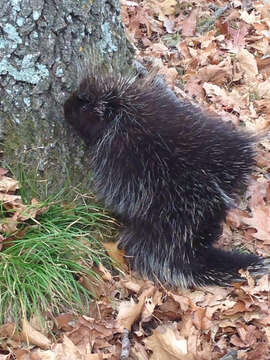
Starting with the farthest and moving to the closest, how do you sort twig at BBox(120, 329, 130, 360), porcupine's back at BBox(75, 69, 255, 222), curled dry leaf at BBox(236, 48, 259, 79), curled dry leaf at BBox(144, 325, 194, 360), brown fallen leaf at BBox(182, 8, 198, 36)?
brown fallen leaf at BBox(182, 8, 198, 36), curled dry leaf at BBox(236, 48, 259, 79), porcupine's back at BBox(75, 69, 255, 222), twig at BBox(120, 329, 130, 360), curled dry leaf at BBox(144, 325, 194, 360)

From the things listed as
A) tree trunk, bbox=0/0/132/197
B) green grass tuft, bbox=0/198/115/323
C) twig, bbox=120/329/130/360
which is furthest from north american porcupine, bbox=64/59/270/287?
twig, bbox=120/329/130/360

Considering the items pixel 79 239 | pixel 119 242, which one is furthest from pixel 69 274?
pixel 119 242

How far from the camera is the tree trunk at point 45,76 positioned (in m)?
2.71

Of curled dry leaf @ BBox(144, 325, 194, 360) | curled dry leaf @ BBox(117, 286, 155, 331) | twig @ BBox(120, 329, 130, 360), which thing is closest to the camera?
curled dry leaf @ BBox(144, 325, 194, 360)

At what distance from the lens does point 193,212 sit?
2.81 metres

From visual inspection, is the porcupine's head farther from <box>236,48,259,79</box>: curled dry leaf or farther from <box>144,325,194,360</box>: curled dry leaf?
<box>236,48,259,79</box>: curled dry leaf

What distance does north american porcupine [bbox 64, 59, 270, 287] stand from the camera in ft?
9.17

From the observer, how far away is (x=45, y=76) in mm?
2822

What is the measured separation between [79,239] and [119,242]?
0.29 m

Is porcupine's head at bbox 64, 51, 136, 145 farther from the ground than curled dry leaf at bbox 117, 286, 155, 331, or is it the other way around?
porcupine's head at bbox 64, 51, 136, 145

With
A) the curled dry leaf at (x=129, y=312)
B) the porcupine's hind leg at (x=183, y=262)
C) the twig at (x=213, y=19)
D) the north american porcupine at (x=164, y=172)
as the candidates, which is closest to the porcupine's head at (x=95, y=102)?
the north american porcupine at (x=164, y=172)

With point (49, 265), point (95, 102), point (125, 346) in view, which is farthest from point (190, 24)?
point (125, 346)

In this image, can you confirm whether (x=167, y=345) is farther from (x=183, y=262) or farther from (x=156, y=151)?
(x=156, y=151)

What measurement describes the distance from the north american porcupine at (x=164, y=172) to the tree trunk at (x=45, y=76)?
0.13 m
